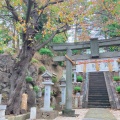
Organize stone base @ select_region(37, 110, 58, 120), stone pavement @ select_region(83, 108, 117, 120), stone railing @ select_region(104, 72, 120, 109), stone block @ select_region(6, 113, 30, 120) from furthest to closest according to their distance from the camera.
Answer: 1. stone railing @ select_region(104, 72, 120, 109)
2. stone base @ select_region(37, 110, 58, 120)
3. stone pavement @ select_region(83, 108, 117, 120)
4. stone block @ select_region(6, 113, 30, 120)

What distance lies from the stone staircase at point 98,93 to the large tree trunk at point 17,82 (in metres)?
7.56

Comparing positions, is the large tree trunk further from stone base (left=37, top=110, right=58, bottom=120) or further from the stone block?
stone base (left=37, top=110, right=58, bottom=120)

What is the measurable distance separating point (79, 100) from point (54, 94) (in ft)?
6.98

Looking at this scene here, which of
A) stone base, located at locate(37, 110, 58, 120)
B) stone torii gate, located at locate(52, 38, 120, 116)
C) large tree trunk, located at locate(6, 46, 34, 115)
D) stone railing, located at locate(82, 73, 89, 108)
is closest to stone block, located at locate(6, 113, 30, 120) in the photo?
large tree trunk, located at locate(6, 46, 34, 115)

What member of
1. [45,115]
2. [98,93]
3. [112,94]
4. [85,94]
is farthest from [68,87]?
[98,93]

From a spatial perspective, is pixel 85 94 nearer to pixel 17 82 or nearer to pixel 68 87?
pixel 68 87

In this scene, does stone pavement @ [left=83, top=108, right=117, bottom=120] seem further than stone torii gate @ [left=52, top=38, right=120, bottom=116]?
No

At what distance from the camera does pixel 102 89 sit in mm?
15500

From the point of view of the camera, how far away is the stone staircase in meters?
13.3

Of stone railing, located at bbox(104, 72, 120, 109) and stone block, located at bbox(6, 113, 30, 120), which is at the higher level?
stone railing, located at bbox(104, 72, 120, 109)

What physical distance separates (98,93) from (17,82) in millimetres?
9448

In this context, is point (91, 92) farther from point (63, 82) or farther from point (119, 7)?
point (119, 7)

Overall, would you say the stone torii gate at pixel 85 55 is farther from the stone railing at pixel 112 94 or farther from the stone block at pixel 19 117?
the stone railing at pixel 112 94

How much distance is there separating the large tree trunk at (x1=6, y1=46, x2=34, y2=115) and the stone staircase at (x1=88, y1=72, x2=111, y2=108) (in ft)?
24.8
